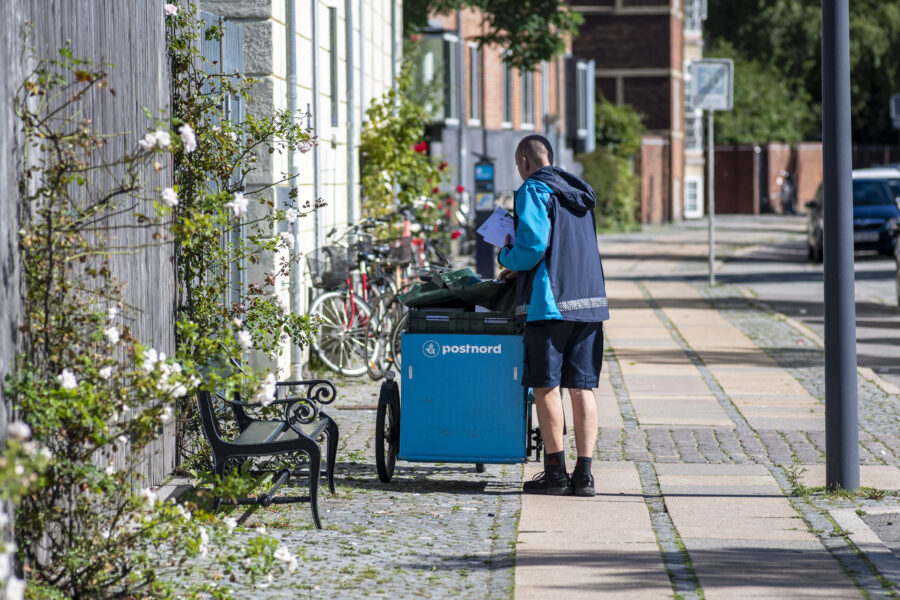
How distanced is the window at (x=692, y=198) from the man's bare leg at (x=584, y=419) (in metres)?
43.6

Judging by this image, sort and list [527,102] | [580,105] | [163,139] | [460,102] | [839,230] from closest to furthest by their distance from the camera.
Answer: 1. [163,139]
2. [839,230]
3. [460,102]
4. [527,102]
5. [580,105]

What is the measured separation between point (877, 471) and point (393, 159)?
8.14 m

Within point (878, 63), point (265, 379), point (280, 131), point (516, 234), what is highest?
point (878, 63)

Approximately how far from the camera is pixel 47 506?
457 cm

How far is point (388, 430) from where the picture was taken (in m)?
7.42

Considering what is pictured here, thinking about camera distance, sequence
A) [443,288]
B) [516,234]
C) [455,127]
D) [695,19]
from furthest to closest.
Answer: [695,19]
[455,127]
[443,288]
[516,234]

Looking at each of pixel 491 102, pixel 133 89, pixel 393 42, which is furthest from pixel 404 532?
pixel 491 102

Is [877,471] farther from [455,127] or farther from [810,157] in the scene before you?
[810,157]

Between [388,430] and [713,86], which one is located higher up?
[713,86]

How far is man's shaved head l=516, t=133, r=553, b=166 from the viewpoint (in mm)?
6988

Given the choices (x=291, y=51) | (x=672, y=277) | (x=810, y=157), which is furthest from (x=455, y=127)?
(x=810, y=157)

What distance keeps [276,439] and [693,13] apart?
155 feet

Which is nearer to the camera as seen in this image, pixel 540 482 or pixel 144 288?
pixel 144 288

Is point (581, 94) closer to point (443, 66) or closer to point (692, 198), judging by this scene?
point (692, 198)
